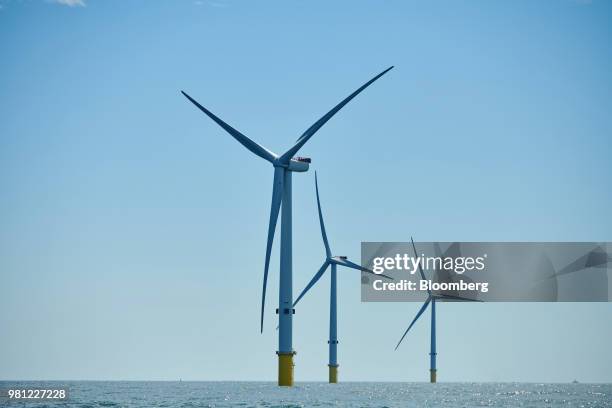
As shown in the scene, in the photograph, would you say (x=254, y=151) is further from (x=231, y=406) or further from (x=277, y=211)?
(x=231, y=406)

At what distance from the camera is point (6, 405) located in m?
102

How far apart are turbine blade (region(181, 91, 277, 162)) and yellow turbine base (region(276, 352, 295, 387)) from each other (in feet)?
83.8

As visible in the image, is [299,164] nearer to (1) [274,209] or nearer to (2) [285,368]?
(1) [274,209]

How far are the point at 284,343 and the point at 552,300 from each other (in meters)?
64.8

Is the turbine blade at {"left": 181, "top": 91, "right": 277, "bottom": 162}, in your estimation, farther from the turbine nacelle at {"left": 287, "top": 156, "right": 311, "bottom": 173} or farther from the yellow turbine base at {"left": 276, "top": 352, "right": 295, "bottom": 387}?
the yellow turbine base at {"left": 276, "top": 352, "right": 295, "bottom": 387}

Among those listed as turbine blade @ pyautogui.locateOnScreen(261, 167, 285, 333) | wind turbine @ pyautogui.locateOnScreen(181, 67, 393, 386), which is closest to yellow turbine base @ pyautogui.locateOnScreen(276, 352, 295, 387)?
wind turbine @ pyautogui.locateOnScreen(181, 67, 393, 386)

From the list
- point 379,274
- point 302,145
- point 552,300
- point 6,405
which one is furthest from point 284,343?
point 552,300

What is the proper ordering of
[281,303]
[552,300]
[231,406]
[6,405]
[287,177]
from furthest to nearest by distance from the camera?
[552,300] < [287,177] < [281,303] < [231,406] < [6,405]

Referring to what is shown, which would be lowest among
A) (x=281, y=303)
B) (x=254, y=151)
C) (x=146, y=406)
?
(x=146, y=406)

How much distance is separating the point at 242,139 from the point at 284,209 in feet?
41.3

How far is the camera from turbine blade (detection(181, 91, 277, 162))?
445 feet

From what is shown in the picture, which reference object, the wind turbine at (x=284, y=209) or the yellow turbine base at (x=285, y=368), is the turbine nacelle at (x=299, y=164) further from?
the yellow turbine base at (x=285, y=368)

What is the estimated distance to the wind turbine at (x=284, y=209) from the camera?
128m

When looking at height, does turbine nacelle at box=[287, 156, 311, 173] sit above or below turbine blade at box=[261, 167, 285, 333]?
above
